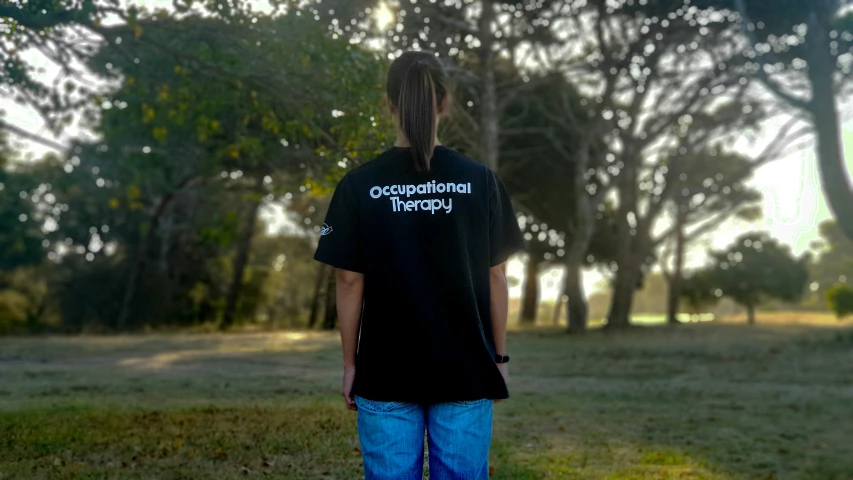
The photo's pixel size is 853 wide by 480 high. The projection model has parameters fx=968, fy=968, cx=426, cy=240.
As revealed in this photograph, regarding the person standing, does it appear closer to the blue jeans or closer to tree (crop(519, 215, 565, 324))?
the blue jeans

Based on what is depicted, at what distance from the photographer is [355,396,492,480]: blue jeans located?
309cm

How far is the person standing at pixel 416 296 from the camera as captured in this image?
3086 mm

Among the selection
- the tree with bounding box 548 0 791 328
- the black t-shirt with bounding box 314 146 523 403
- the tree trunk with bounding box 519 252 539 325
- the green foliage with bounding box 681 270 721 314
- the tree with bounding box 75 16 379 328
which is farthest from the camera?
the green foliage with bounding box 681 270 721 314

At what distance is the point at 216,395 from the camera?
10.8 meters

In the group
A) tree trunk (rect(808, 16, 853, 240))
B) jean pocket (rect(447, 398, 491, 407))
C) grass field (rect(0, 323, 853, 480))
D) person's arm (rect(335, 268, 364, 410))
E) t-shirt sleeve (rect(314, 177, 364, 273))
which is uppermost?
tree trunk (rect(808, 16, 853, 240))

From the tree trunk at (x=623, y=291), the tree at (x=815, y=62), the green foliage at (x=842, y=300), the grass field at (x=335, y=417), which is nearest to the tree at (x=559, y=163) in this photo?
the tree trunk at (x=623, y=291)

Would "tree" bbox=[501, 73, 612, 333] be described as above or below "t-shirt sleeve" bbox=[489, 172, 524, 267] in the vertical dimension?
above

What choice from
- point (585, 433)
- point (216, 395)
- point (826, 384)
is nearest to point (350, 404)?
point (585, 433)

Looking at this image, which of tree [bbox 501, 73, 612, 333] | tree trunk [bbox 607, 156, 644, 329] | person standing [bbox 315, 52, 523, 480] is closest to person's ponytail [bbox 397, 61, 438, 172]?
person standing [bbox 315, 52, 523, 480]

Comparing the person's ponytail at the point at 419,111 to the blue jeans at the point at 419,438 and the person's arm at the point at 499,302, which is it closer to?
the person's arm at the point at 499,302

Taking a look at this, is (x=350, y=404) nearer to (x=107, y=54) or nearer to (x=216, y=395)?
(x=216, y=395)

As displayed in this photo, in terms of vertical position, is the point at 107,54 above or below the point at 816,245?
below

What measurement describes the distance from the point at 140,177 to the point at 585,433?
1411 cm

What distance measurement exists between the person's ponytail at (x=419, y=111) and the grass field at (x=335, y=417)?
12.8 ft
